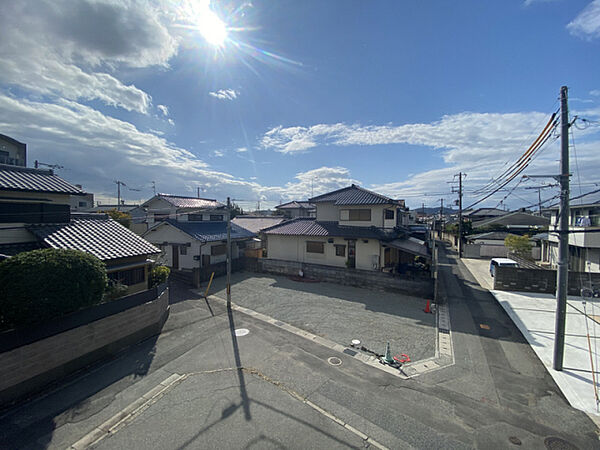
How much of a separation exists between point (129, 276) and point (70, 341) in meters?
4.07

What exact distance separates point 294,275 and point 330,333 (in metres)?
10.4

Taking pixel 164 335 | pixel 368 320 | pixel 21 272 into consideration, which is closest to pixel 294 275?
pixel 368 320

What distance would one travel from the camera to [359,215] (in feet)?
70.3

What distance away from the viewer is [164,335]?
10516mm

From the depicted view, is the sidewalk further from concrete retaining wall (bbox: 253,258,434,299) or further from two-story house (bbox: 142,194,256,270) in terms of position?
two-story house (bbox: 142,194,256,270)

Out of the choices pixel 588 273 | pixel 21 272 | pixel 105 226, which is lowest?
pixel 588 273

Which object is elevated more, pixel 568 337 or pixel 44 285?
pixel 44 285

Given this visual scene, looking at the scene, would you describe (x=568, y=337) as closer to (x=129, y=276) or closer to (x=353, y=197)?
(x=353, y=197)

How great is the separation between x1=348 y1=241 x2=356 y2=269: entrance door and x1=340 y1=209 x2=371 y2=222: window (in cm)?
242

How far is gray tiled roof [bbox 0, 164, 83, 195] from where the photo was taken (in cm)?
1033

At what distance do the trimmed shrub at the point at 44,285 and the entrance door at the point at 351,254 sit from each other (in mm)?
16570

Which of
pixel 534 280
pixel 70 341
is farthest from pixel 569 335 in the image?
pixel 70 341

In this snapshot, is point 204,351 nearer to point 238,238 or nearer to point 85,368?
point 85,368

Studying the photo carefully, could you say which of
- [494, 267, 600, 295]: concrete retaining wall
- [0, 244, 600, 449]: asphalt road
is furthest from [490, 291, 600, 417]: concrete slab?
[494, 267, 600, 295]: concrete retaining wall
